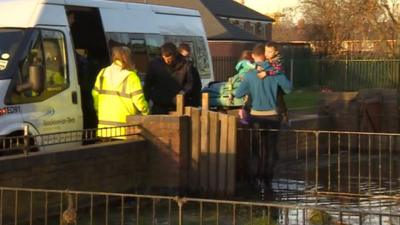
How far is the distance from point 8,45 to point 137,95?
1.89 m

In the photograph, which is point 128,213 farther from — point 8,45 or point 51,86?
point 8,45

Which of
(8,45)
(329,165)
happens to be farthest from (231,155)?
(8,45)

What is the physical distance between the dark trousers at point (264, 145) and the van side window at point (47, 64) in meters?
2.92

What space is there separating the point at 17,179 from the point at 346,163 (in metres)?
8.34

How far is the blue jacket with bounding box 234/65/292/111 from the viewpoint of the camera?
1078 centimetres

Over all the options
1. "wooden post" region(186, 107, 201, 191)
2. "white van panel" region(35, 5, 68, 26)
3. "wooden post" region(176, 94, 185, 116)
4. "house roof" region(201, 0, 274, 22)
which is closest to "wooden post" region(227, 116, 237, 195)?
"wooden post" region(186, 107, 201, 191)

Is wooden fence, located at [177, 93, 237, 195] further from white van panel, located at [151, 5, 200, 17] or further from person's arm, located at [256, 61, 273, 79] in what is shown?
white van panel, located at [151, 5, 200, 17]

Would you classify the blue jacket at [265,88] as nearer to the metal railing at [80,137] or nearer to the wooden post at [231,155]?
the wooden post at [231,155]

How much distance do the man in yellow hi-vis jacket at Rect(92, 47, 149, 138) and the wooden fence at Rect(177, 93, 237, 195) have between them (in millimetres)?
685

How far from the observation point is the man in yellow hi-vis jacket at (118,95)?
10250 mm

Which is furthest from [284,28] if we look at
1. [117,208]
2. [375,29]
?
[117,208]

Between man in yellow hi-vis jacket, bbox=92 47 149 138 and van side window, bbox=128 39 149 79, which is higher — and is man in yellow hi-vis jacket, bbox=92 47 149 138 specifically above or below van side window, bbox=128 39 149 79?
below

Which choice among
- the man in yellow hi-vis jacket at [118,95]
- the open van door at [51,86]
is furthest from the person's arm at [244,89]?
the open van door at [51,86]

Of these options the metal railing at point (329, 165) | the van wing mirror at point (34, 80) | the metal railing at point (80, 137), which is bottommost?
the metal railing at point (329, 165)
